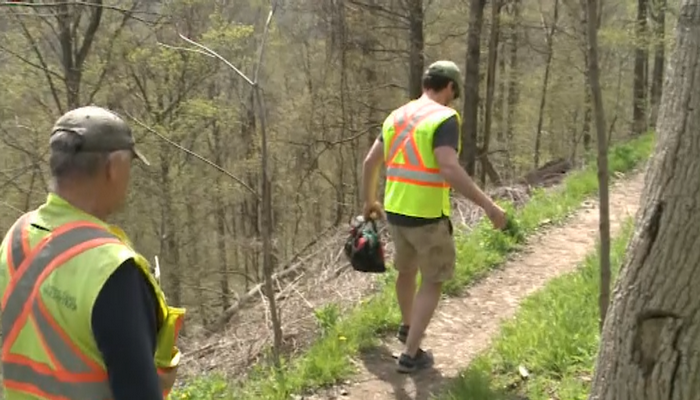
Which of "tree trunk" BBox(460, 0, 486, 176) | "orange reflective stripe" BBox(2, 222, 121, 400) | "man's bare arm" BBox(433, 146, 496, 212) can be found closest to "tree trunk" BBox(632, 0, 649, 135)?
"tree trunk" BBox(460, 0, 486, 176)

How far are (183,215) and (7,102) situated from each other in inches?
302

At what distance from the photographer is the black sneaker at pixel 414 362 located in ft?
15.9

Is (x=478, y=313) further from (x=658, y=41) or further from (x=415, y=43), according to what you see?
(x=658, y=41)

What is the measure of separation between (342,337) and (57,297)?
3604mm

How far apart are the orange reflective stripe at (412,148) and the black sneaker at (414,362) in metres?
1.23

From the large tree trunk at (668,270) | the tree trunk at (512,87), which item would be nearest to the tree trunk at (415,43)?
the tree trunk at (512,87)

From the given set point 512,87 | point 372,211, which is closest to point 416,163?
point 372,211

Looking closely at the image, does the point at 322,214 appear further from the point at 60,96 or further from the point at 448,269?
the point at 448,269

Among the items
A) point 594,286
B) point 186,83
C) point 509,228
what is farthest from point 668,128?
point 186,83

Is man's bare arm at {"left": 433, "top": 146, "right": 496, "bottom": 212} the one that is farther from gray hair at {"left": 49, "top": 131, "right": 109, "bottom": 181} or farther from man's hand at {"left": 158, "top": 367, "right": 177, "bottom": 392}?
gray hair at {"left": 49, "top": 131, "right": 109, "bottom": 181}

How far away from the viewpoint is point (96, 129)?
201 centimetres

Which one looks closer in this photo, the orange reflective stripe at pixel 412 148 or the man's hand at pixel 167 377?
the man's hand at pixel 167 377

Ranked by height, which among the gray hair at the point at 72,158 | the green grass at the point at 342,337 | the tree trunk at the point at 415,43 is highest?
the tree trunk at the point at 415,43

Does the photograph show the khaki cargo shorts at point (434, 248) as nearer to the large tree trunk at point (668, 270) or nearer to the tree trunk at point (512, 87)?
the large tree trunk at point (668, 270)
